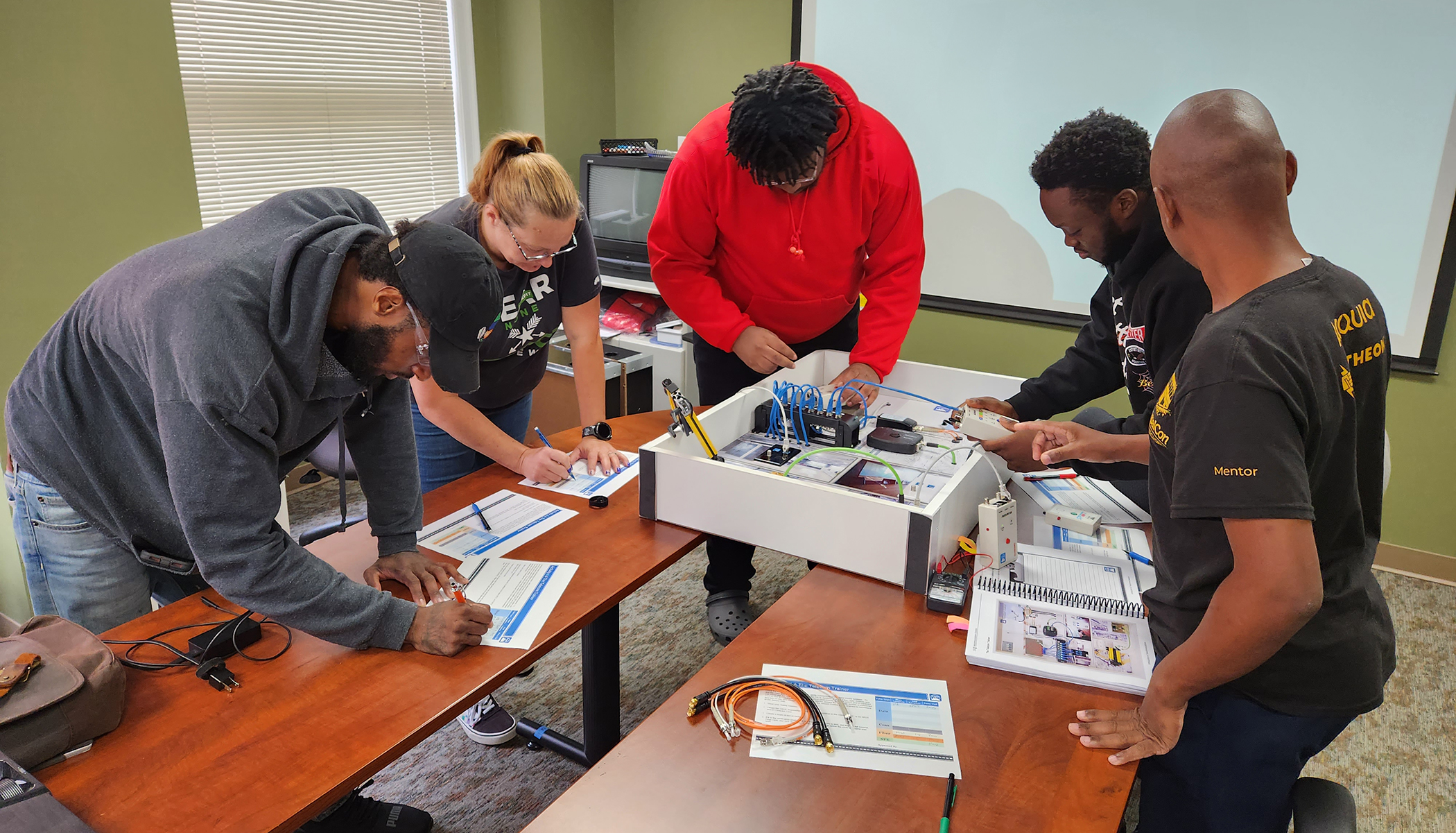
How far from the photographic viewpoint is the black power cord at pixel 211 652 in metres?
1.22

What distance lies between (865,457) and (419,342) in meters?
0.96

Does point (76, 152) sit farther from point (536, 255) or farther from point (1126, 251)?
point (1126, 251)

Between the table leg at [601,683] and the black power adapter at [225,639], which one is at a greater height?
the black power adapter at [225,639]

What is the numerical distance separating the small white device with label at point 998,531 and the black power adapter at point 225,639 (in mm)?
1202

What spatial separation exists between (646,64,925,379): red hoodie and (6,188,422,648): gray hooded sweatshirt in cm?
93

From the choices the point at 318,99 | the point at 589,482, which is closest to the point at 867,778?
the point at 589,482

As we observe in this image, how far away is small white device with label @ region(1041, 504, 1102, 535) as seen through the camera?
1.70 m

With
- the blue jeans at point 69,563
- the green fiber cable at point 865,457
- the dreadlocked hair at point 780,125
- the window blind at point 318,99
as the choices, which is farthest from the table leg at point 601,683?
the window blind at point 318,99

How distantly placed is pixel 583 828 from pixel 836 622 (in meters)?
0.55

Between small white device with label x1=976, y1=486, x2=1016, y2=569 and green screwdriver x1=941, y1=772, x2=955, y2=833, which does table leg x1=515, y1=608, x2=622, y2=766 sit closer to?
small white device with label x1=976, y1=486, x2=1016, y2=569

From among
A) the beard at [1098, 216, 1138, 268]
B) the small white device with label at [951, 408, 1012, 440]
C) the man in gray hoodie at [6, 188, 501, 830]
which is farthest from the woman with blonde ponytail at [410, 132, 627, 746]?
the beard at [1098, 216, 1138, 268]

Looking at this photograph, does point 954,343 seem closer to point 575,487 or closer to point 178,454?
point 575,487

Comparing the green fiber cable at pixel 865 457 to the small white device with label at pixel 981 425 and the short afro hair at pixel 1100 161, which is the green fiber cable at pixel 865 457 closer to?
the small white device with label at pixel 981 425

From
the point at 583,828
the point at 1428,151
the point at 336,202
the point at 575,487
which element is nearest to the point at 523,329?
the point at 575,487
